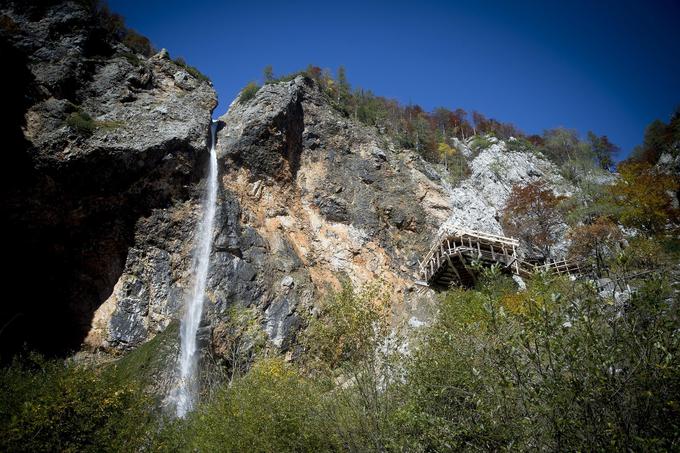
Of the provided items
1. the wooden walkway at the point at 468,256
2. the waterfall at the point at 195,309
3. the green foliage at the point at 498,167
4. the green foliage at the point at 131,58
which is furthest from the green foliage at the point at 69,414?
the green foliage at the point at 498,167

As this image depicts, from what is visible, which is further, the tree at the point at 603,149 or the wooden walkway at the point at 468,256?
the tree at the point at 603,149

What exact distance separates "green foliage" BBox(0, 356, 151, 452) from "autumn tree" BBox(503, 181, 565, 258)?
3174 centimetres

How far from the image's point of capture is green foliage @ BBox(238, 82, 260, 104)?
40.6m

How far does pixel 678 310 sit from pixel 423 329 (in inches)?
444

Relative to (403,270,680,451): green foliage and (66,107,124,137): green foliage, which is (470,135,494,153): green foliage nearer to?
(66,107,124,137): green foliage

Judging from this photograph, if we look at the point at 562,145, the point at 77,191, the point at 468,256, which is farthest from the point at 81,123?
the point at 562,145

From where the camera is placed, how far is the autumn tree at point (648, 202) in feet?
106

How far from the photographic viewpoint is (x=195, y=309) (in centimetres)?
2725

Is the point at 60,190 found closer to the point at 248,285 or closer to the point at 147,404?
the point at 248,285

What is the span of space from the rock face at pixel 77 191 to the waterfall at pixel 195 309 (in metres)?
1.37

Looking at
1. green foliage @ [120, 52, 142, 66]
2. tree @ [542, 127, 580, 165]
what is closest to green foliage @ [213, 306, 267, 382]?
green foliage @ [120, 52, 142, 66]

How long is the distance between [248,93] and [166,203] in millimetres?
15977

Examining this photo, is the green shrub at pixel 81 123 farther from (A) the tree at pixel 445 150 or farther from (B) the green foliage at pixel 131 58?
(A) the tree at pixel 445 150

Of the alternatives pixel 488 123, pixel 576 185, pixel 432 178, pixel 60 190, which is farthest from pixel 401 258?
pixel 488 123
